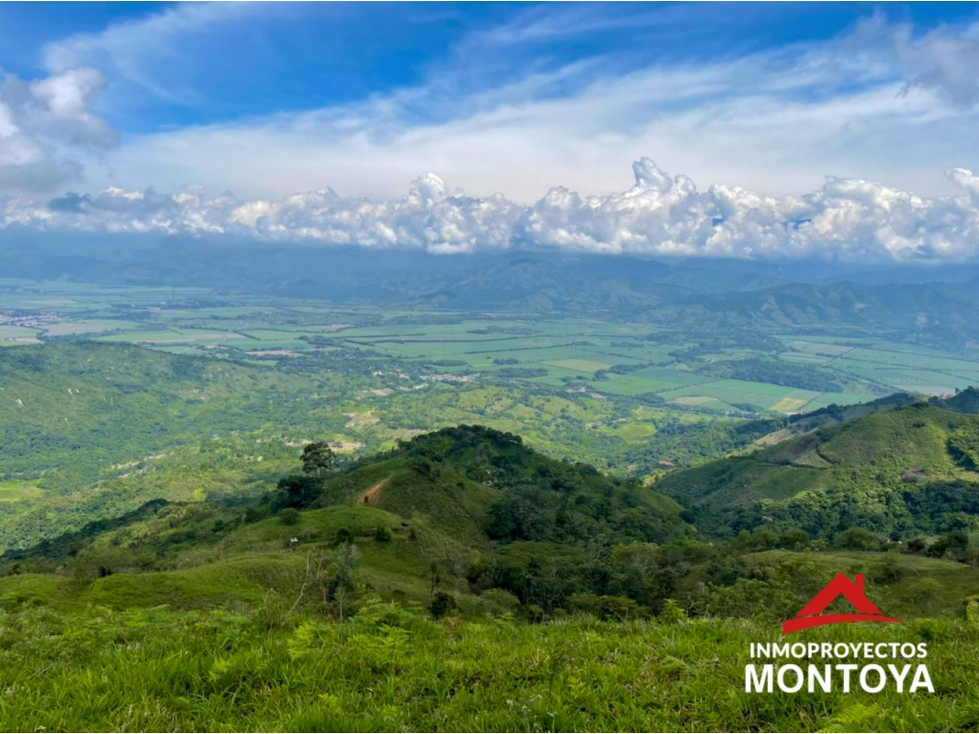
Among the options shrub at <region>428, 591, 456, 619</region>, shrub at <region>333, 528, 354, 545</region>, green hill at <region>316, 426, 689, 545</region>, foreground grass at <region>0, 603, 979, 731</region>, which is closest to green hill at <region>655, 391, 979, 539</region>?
green hill at <region>316, 426, 689, 545</region>

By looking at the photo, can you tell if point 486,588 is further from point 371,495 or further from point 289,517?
point 371,495

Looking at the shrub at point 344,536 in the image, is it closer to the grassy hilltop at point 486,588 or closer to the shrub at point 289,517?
the grassy hilltop at point 486,588

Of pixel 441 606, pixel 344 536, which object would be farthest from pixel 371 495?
pixel 441 606

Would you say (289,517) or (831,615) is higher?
(831,615)

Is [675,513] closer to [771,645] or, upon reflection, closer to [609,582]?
[609,582]

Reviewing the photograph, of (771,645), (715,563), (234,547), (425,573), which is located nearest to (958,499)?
(715,563)

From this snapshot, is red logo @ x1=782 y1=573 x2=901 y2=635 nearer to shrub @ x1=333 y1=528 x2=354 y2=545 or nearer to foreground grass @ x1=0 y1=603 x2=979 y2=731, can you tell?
foreground grass @ x1=0 y1=603 x2=979 y2=731
